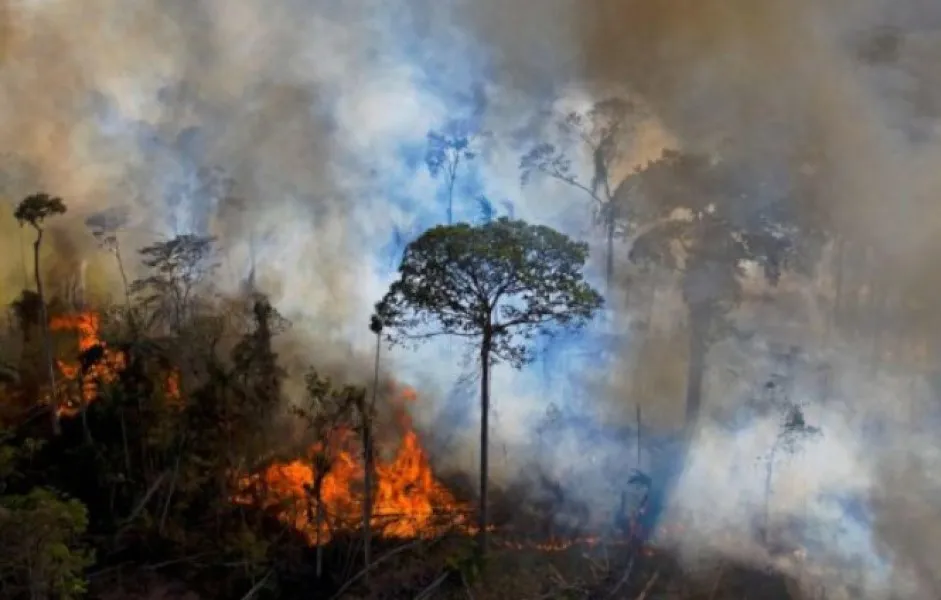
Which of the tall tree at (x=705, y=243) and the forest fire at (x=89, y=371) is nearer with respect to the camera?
the forest fire at (x=89, y=371)

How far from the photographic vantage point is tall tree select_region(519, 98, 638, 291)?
74.2 ft

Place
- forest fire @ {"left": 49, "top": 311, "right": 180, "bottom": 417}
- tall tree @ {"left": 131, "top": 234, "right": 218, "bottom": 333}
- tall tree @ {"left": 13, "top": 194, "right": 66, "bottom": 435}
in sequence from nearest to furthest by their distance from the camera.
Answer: forest fire @ {"left": 49, "top": 311, "right": 180, "bottom": 417} < tall tree @ {"left": 13, "top": 194, "right": 66, "bottom": 435} < tall tree @ {"left": 131, "top": 234, "right": 218, "bottom": 333}

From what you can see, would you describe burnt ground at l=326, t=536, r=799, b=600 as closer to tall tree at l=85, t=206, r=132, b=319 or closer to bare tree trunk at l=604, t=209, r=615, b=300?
A: bare tree trunk at l=604, t=209, r=615, b=300

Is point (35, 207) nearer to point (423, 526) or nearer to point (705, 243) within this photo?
point (423, 526)

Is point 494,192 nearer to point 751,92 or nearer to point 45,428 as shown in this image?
point 751,92

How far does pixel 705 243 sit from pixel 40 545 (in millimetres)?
16317

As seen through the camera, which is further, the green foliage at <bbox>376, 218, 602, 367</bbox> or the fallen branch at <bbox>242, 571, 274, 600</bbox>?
the fallen branch at <bbox>242, 571, 274, 600</bbox>

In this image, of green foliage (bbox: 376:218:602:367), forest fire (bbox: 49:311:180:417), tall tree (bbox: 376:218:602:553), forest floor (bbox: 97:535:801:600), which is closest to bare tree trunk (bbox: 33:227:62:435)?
forest fire (bbox: 49:311:180:417)

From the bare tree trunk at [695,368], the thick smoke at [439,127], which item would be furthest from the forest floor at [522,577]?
the bare tree trunk at [695,368]

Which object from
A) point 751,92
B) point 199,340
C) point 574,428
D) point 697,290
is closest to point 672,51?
point 751,92

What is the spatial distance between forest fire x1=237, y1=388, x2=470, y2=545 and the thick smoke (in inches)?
65.0

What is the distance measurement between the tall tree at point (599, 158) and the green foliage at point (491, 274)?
6125 mm

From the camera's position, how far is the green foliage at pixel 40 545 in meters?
12.8

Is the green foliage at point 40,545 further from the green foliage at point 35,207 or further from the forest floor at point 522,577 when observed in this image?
the green foliage at point 35,207
